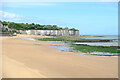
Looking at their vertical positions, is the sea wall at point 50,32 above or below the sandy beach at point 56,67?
above

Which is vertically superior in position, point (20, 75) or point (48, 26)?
point (48, 26)

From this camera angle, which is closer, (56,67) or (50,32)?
(56,67)

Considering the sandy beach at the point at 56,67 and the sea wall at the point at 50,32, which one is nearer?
the sandy beach at the point at 56,67

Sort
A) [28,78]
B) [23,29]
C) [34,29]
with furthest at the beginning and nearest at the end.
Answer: [34,29] < [23,29] < [28,78]

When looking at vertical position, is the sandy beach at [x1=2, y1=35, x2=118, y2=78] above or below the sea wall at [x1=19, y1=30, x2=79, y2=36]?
below

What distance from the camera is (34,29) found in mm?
121312

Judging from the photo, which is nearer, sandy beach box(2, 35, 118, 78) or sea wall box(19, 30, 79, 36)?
sandy beach box(2, 35, 118, 78)

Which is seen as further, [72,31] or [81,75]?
[72,31]

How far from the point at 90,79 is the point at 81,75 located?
533 millimetres

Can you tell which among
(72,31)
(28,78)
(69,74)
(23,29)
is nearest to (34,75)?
(28,78)

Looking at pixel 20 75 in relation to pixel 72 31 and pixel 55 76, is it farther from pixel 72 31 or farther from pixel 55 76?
pixel 72 31

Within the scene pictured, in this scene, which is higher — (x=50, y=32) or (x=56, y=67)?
(x=50, y=32)

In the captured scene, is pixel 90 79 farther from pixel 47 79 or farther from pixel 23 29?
pixel 23 29

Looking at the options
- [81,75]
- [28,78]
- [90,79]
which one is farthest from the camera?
[81,75]
